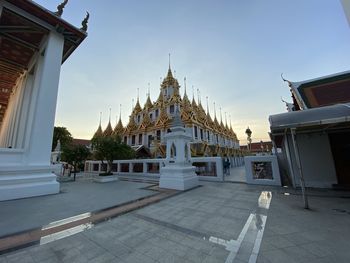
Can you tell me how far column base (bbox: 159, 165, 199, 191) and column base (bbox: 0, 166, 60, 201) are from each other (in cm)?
453

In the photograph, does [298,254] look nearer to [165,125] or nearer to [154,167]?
[154,167]

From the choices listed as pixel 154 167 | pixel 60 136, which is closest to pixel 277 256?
pixel 154 167

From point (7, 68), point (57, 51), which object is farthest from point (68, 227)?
point (7, 68)

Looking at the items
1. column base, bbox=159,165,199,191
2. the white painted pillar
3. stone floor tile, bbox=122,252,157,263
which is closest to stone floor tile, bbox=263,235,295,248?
stone floor tile, bbox=122,252,157,263

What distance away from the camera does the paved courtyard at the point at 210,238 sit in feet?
7.24

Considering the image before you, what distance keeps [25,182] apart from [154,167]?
819 cm

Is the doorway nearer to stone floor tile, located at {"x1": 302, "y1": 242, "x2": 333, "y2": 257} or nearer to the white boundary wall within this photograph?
the white boundary wall

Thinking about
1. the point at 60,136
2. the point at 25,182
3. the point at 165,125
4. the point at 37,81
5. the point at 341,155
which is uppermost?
the point at 165,125

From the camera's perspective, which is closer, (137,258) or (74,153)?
(137,258)

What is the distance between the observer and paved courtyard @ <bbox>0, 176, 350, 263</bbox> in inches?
86.9

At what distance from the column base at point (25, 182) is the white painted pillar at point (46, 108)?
1.24 feet

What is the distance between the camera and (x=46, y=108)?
654 centimetres

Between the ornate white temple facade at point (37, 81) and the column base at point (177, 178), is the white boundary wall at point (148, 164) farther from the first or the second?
the ornate white temple facade at point (37, 81)

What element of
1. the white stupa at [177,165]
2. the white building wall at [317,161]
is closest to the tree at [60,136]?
the white stupa at [177,165]
